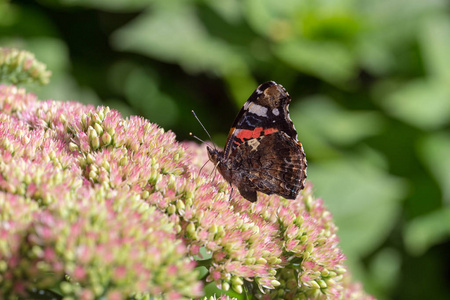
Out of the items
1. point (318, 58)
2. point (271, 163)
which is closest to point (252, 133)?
point (271, 163)

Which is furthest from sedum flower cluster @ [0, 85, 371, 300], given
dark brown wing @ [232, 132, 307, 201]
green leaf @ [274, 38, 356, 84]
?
green leaf @ [274, 38, 356, 84]

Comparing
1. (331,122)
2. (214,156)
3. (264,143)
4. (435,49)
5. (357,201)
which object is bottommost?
(214,156)

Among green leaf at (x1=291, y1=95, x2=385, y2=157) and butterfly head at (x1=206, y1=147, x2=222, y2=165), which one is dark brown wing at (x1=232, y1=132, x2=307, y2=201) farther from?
green leaf at (x1=291, y1=95, x2=385, y2=157)

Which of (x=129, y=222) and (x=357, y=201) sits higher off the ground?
(x=357, y=201)

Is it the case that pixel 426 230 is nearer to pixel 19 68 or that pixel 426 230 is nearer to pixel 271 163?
pixel 271 163

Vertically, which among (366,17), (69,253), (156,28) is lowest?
(69,253)

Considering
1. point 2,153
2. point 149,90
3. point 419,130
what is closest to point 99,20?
point 149,90

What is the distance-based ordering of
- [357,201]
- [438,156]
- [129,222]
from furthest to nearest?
[438,156] → [357,201] → [129,222]

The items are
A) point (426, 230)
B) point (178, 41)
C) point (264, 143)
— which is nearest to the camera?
point (264, 143)

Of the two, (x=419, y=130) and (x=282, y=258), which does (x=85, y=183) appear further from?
(x=419, y=130)
